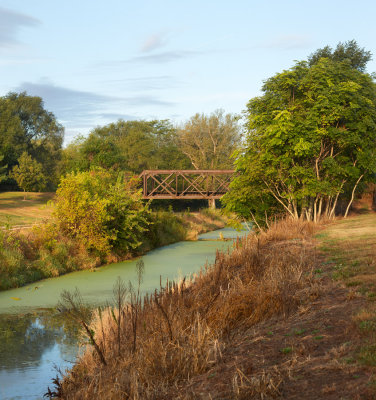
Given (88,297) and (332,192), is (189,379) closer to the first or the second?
(88,297)

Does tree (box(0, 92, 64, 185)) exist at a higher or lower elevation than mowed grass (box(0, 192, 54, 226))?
higher

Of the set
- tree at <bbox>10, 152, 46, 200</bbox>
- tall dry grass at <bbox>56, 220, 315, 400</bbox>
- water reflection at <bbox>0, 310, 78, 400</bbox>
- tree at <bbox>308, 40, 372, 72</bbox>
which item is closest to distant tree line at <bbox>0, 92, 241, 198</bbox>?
tree at <bbox>10, 152, 46, 200</bbox>

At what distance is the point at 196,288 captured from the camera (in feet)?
34.7

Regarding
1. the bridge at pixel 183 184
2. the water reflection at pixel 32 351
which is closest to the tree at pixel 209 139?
the bridge at pixel 183 184

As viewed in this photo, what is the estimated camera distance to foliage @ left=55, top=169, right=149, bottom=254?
21438 mm

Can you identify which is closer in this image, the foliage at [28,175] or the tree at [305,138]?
the tree at [305,138]

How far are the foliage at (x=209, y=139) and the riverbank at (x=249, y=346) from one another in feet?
199

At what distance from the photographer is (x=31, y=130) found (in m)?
64.2

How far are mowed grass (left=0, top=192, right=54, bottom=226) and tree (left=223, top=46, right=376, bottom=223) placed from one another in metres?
11.8

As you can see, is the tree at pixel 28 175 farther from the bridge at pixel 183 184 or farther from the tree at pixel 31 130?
the bridge at pixel 183 184

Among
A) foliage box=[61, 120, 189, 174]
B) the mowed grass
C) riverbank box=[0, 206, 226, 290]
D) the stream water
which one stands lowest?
the stream water

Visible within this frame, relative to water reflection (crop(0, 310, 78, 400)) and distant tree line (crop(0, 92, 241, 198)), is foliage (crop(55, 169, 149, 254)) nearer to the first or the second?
water reflection (crop(0, 310, 78, 400))

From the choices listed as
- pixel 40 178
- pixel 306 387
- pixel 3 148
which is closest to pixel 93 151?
pixel 40 178

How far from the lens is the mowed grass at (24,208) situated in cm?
2836
